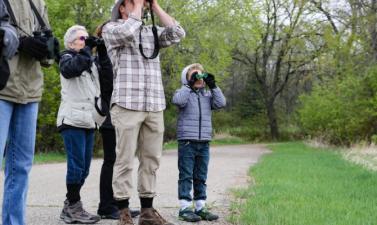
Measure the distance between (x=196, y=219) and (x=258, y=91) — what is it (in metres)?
43.9

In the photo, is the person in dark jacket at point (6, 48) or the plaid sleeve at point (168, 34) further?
the plaid sleeve at point (168, 34)

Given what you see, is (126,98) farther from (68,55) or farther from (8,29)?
(8,29)

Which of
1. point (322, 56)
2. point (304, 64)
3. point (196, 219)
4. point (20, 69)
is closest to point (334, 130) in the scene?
point (322, 56)

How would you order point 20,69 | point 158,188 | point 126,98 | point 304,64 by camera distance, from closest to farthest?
1. point 20,69
2. point 126,98
3. point 158,188
4. point 304,64

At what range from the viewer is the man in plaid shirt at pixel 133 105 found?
5105 millimetres

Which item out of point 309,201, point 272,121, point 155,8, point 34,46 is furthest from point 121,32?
point 272,121

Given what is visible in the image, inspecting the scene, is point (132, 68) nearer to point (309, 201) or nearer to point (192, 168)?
point (192, 168)

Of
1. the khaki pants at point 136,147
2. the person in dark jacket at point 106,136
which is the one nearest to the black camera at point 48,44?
the khaki pants at point 136,147

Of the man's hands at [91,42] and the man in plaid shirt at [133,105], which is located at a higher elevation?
the man's hands at [91,42]

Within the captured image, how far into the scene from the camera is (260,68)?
4503 centimetres

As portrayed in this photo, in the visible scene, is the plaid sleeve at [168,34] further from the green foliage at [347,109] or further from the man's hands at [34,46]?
the green foliage at [347,109]

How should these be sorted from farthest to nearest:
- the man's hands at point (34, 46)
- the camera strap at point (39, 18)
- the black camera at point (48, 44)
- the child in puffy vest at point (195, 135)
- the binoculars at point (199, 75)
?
1. the binoculars at point (199, 75)
2. the child in puffy vest at point (195, 135)
3. the camera strap at point (39, 18)
4. the black camera at point (48, 44)
5. the man's hands at point (34, 46)

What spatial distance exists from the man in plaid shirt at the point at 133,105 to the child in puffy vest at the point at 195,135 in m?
0.74

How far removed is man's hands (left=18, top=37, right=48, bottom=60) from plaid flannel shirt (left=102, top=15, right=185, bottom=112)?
113 centimetres
